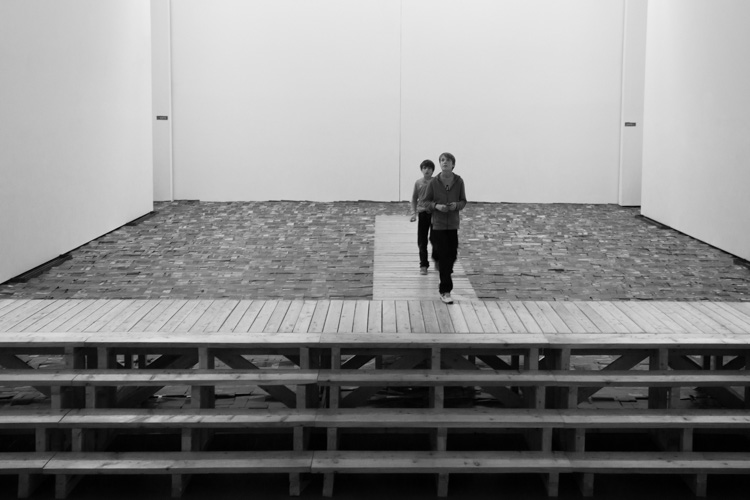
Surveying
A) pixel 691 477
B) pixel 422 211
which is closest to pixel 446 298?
pixel 422 211

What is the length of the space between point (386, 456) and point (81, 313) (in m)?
2.35

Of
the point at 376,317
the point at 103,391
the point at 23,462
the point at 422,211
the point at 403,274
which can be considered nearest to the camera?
the point at 23,462

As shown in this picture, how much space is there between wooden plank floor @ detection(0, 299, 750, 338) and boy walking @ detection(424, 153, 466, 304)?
343mm

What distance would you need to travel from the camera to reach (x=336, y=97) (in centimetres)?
1418

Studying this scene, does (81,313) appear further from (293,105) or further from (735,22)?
(293,105)

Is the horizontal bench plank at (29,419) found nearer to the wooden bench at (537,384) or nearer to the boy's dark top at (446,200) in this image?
the wooden bench at (537,384)

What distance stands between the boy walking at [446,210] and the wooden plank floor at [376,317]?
34cm

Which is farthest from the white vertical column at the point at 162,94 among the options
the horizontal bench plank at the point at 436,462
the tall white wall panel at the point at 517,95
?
the horizontal bench plank at the point at 436,462

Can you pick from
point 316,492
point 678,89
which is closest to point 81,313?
point 316,492

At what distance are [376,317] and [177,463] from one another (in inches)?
63.4

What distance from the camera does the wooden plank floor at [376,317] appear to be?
18.6 feet

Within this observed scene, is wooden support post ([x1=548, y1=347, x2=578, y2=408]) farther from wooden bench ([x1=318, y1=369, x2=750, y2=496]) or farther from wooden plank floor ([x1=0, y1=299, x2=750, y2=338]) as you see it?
wooden plank floor ([x1=0, y1=299, x2=750, y2=338])

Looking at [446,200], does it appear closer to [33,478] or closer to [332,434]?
[332,434]

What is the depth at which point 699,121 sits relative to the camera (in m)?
10.9
